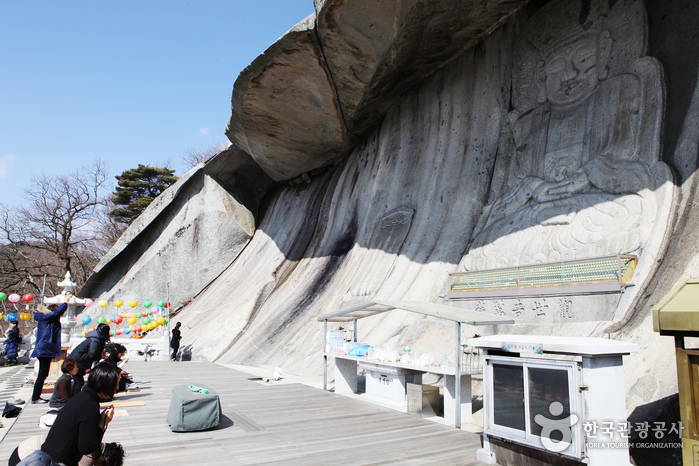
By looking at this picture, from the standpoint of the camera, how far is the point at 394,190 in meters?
15.4

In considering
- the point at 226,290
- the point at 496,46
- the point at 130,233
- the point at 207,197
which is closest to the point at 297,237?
the point at 226,290

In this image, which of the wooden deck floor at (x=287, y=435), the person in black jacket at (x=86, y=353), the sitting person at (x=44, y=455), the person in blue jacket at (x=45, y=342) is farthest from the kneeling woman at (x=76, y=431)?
the person in blue jacket at (x=45, y=342)

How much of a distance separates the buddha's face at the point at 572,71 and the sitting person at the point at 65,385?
11.4m

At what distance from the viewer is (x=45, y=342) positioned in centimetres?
736

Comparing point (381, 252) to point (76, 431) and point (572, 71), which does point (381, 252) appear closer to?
point (572, 71)

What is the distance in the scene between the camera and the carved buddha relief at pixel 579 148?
30.9 ft

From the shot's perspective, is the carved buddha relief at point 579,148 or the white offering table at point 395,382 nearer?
the white offering table at point 395,382

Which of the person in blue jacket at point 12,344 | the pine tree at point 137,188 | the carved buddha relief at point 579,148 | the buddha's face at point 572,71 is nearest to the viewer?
the carved buddha relief at point 579,148

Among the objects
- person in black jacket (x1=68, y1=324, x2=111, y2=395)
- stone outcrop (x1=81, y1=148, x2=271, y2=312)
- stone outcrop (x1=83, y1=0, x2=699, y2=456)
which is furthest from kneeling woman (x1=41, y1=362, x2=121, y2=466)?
stone outcrop (x1=81, y1=148, x2=271, y2=312)

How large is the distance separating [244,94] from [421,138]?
5.69 m

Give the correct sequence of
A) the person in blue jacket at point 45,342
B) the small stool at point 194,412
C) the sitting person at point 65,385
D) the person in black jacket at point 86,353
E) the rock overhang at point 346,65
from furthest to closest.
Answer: the rock overhang at point 346,65, the person in blue jacket at point 45,342, the person in black jacket at point 86,353, the sitting person at point 65,385, the small stool at point 194,412

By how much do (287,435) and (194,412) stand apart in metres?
1.10

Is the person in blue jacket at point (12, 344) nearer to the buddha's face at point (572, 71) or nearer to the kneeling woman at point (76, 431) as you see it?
the kneeling woman at point (76, 431)

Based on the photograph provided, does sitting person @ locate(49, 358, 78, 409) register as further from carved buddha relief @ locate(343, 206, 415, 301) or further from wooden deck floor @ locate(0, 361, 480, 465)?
carved buddha relief @ locate(343, 206, 415, 301)
